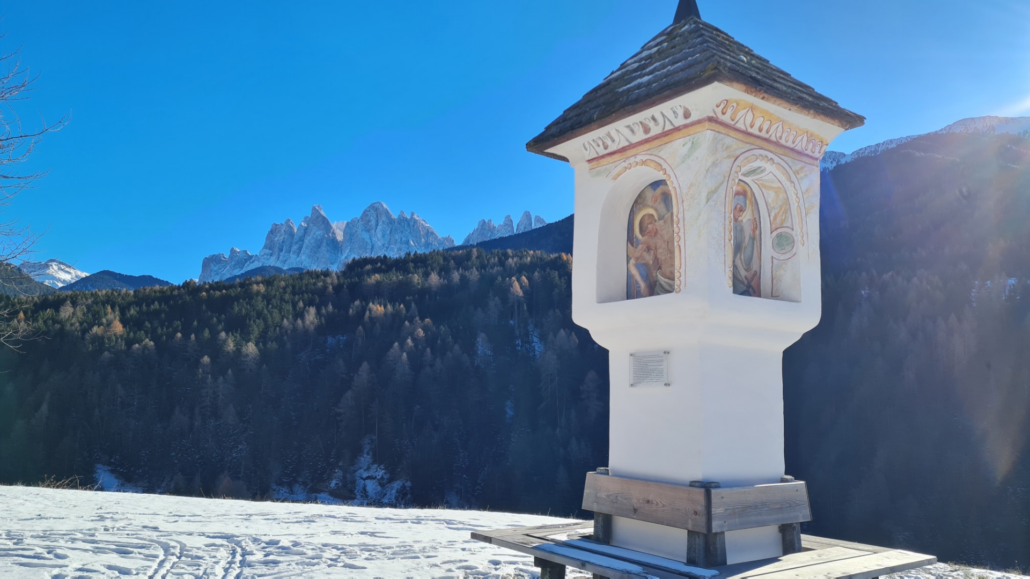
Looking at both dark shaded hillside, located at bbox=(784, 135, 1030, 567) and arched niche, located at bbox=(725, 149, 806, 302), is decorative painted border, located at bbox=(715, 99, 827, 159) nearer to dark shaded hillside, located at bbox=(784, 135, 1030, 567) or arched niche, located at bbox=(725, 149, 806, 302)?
arched niche, located at bbox=(725, 149, 806, 302)

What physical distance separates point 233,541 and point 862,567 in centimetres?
618

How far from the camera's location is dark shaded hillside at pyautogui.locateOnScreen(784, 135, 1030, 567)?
44.7m

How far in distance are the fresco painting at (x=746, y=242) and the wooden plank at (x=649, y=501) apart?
1450 mm

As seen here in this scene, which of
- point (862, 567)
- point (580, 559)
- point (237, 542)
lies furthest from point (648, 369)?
point (237, 542)

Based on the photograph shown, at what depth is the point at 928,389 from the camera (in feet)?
169

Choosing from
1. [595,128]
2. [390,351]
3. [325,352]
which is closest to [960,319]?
[390,351]

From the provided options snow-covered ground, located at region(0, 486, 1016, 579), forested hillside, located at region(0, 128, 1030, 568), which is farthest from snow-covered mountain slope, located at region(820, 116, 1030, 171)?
snow-covered ground, located at region(0, 486, 1016, 579)

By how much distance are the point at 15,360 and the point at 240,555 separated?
70667mm

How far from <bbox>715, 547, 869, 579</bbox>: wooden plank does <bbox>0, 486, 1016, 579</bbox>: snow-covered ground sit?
2.36 metres

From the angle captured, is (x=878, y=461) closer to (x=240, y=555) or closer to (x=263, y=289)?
(x=240, y=555)

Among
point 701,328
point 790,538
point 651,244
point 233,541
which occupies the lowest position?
point 233,541

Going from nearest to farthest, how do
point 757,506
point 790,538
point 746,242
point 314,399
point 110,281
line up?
point 757,506
point 790,538
point 746,242
point 314,399
point 110,281

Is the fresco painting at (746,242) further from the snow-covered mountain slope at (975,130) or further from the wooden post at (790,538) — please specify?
the snow-covered mountain slope at (975,130)

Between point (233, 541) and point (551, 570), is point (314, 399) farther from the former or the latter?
point (551, 570)
